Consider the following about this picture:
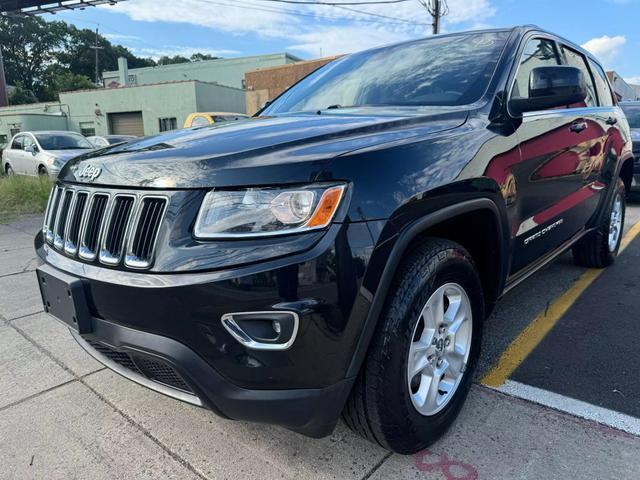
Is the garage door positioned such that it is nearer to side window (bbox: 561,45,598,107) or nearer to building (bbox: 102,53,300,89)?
building (bbox: 102,53,300,89)

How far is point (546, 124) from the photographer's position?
2.84 meters

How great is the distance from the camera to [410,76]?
287 cm

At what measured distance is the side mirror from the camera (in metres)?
2.46

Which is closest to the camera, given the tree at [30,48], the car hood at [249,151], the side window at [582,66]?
the car hood at [249,151]

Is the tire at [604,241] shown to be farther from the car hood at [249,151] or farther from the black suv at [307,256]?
the car hood at [249,151]

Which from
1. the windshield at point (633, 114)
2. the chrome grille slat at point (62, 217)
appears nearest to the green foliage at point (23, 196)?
the chrome grille slat at point (62, 217)

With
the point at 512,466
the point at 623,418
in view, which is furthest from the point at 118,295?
the point at 623,418

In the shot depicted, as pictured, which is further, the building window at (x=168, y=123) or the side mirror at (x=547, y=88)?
the building window at (x=168, y=123)

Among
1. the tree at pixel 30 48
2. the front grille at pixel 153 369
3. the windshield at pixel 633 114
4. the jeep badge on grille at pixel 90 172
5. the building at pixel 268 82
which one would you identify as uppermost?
the tree at pixel 30 48

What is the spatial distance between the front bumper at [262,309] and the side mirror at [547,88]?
4.44 ft

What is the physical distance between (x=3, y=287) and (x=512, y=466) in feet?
14.2

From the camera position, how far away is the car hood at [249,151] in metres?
1.61

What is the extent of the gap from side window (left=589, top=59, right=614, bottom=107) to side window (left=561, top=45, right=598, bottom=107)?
213 mm

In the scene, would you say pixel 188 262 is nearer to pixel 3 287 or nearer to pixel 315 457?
pixel 315 457
